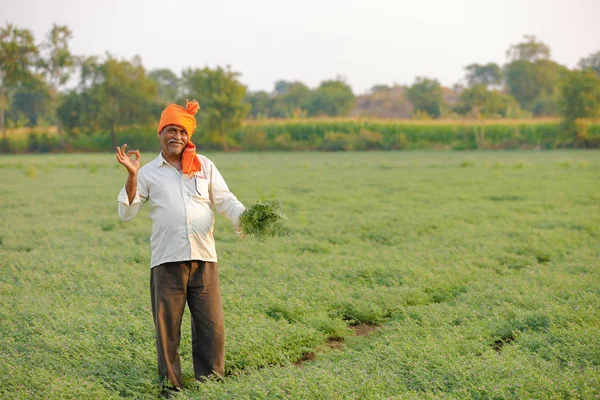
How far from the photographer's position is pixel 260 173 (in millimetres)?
23984

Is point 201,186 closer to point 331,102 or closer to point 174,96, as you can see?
point 174,96

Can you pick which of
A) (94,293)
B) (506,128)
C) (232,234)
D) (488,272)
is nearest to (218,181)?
(94,293)

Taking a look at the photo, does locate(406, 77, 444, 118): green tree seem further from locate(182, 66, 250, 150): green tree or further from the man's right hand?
the man's right hand

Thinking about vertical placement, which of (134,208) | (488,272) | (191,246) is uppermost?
(134,208)

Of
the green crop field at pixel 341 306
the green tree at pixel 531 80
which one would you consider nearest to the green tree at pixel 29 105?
the green tree at pixel 531 80

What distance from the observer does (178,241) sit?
4598 mm

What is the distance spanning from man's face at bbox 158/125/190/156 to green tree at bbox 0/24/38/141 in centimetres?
5684

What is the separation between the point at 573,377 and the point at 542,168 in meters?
21.8

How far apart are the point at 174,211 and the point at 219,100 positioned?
153 feet

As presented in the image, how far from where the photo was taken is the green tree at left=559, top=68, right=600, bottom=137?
46.4m

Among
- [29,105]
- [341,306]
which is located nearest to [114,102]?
[29,105]

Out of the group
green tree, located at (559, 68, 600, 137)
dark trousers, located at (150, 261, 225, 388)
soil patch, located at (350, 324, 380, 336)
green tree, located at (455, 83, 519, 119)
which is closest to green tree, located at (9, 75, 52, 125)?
green tree, located at (455, 83, 519, 119)

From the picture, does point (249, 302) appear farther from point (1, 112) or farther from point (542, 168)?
point (1, 112)

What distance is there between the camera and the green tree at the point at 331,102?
74375mm
